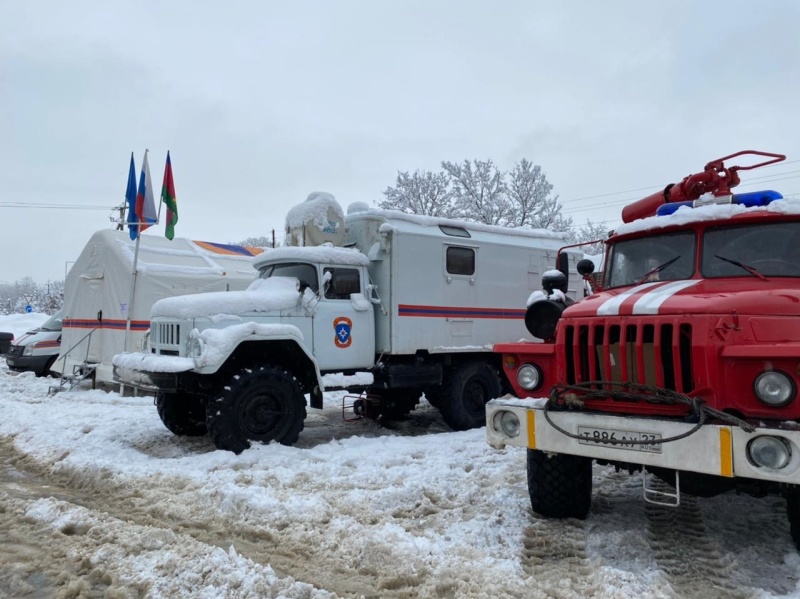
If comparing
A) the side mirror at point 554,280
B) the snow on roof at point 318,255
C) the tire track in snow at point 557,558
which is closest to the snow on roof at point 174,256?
the snow on roof at point 318,255

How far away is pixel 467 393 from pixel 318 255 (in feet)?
10.5

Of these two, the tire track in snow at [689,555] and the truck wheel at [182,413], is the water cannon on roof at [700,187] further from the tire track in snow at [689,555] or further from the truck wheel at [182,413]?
the truck wheel at [182,413]

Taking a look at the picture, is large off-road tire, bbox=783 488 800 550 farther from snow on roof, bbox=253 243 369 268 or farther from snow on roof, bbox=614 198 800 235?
snow on roof, bbox=253 243 369 268

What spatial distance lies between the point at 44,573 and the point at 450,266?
21.6 feet

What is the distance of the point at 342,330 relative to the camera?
8.09 m

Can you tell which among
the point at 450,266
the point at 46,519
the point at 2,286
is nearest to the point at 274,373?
the point at 46,519

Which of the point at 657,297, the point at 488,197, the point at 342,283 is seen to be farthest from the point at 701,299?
the point at 488,197

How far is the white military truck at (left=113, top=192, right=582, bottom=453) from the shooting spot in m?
6.90

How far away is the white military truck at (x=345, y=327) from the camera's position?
6896mm

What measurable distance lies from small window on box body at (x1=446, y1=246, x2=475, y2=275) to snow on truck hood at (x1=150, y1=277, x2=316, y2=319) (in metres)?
2.35

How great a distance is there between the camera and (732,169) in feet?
19.2

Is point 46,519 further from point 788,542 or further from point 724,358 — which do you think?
point 788,542

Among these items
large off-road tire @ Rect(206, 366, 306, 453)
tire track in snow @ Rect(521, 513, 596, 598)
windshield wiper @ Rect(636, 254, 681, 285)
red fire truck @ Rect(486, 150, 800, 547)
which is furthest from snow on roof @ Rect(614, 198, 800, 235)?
large off-road tire @ Rect(206, 366, 306, 453)

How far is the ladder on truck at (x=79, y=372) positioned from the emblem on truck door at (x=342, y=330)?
26.0 feet
